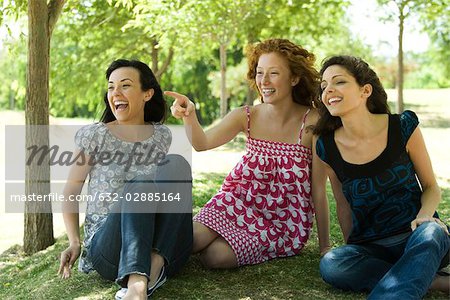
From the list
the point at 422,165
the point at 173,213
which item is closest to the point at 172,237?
the point at 173,213

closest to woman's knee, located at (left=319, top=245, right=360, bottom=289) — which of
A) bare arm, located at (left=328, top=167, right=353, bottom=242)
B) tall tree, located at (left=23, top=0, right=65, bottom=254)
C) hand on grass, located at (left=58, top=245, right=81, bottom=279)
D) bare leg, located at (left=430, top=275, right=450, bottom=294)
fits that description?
bare arm, located at (left=328, top=167, right=353, bottom=242)

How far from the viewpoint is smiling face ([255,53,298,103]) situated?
3.48m

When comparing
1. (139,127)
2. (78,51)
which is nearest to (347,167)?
(139,127)

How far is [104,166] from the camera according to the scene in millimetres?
3256

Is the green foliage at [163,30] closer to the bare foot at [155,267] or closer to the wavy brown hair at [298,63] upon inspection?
the wavy brown hair at [298,63]

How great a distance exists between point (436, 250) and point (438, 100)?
16.1 m

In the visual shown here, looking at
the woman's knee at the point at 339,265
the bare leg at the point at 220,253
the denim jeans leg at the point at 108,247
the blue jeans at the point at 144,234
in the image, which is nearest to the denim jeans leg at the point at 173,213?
the blue jeans at the point at 144,234

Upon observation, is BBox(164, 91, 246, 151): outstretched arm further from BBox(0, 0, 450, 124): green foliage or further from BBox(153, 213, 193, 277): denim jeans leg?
BBox(0, 0, 450, 124): green foliage

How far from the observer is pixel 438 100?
693 inches

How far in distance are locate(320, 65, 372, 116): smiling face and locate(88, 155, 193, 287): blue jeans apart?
815 millimetres

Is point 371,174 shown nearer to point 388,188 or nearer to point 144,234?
point 388,188

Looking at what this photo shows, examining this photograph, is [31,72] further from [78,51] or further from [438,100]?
[438,100]

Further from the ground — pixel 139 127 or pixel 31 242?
pixel 139 127

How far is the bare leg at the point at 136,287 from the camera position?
2.60m
